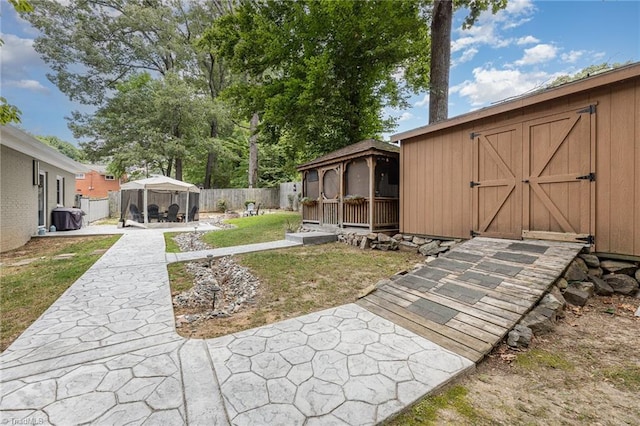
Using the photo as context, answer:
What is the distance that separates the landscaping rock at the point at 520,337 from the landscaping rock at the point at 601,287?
6.32ft

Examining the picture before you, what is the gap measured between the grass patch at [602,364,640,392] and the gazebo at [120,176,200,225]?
13333 millimetres

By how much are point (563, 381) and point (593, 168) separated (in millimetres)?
3344

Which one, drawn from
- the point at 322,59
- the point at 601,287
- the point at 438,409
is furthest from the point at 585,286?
the point at 322,59

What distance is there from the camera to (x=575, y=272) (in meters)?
3.54

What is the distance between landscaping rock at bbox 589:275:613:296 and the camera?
3484 millimetres

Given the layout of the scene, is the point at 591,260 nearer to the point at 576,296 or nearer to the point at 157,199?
the point at 576,296

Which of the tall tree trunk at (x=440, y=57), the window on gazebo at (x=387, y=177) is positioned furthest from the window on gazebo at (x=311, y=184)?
the tall tree trunk at (x=440, y=57)

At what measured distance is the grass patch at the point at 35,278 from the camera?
3021 mm

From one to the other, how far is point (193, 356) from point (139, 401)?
54 cm

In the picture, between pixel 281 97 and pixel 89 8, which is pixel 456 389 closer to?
pixel 281 97

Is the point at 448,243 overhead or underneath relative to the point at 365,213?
underneath

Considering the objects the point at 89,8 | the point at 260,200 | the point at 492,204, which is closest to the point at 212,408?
Answer: the point at 492,204

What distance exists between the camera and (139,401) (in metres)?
1.75

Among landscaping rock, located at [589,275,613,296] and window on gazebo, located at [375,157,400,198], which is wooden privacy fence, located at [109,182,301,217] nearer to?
window on gazebo, located at [375,157,400,198]
